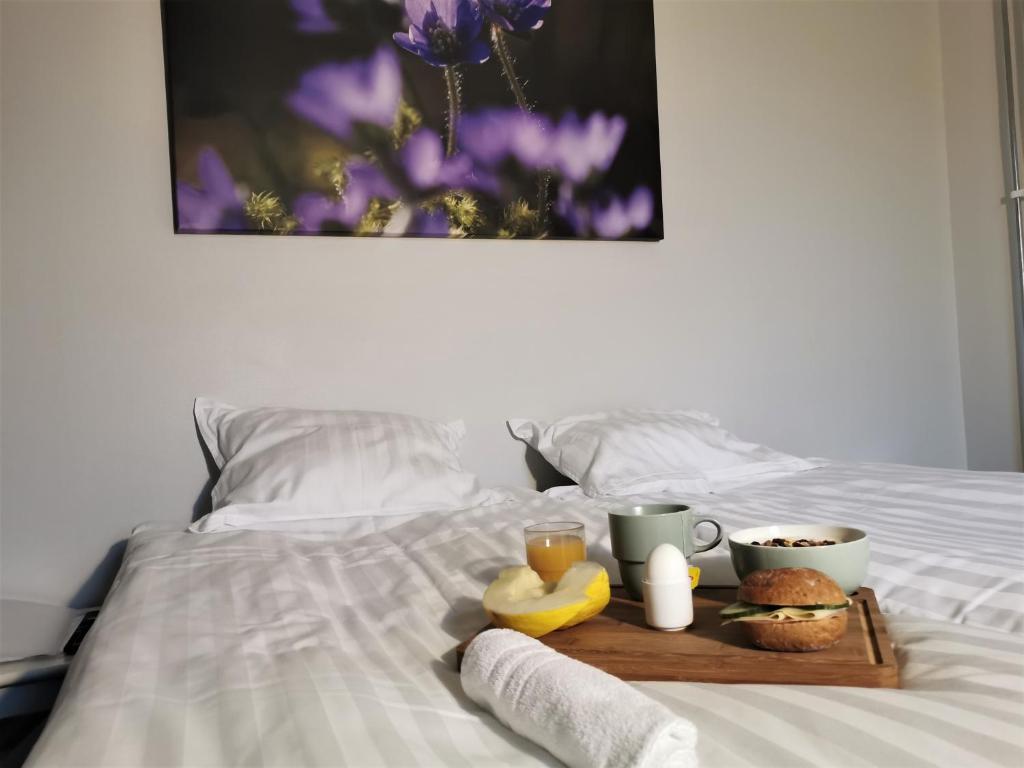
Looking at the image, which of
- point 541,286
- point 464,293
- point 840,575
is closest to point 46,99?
point 464,293

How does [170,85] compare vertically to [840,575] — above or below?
above

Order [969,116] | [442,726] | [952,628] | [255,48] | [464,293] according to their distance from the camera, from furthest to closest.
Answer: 1. [969,116]
2. [464,293]
3. [255,48]
4. [952,628]
5. [442,726]

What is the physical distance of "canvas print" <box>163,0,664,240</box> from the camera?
2377mm

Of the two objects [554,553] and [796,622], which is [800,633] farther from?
[554,553]

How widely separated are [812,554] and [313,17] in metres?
2.12

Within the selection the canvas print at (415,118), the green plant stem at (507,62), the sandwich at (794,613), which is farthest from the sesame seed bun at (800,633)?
the green plant stem at (507,62)

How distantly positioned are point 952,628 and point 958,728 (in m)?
0.31

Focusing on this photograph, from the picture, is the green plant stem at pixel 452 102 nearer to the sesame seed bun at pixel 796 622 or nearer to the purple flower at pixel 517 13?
the purple flower at pixel 517 13

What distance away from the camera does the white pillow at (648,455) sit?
2.26 meters

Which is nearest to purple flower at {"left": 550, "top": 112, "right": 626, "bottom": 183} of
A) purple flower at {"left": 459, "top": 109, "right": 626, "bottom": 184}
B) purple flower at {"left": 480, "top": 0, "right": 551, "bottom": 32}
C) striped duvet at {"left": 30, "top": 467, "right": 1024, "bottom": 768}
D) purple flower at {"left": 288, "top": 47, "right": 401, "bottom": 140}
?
purple flower at {"left": 459, "top": 109, "right": 626, "bottom": 184}

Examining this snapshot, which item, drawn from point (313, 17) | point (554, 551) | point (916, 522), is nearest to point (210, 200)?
point (313, 17)

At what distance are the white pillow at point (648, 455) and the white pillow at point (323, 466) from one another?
1.07 ft

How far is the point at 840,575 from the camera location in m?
1.05

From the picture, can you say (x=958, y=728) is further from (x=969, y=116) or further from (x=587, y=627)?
(x=969, y=116)
